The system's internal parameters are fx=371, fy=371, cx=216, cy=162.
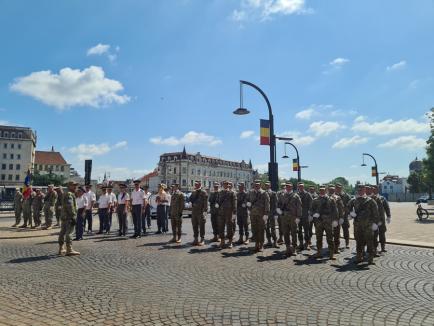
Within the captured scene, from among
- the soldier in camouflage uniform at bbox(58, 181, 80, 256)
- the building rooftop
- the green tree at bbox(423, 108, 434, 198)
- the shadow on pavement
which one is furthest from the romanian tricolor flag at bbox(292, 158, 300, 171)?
the building rooftop

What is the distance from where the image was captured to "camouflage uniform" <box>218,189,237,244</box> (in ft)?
40.2

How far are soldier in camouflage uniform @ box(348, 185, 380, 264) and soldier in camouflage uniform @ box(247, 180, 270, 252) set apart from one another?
8.23 ft

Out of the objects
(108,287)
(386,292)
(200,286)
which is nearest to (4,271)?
(108,287)

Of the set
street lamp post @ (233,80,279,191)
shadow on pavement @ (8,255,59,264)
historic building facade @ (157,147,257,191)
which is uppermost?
historic building facade @ (157,147,257,191)

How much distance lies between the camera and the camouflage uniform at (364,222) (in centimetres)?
962

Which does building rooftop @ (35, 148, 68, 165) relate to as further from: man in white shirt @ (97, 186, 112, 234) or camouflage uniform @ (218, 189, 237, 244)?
camouflage uniform @ (218, 189, 237, 244)

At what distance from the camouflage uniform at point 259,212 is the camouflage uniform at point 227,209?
3.02ft

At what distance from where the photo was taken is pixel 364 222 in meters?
9.92

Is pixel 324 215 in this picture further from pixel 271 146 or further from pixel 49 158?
pixel 49 158

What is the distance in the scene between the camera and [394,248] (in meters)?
12.1

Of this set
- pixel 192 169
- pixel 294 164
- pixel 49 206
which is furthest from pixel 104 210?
pixel 192 169

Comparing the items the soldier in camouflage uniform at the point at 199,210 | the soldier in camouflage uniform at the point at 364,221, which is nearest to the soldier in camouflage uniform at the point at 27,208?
the soldier in camouflage uniform at the point at 199,210

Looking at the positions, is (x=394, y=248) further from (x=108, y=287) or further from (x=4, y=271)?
(x=4, y=271)

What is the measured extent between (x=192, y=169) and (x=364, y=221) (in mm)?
112894
